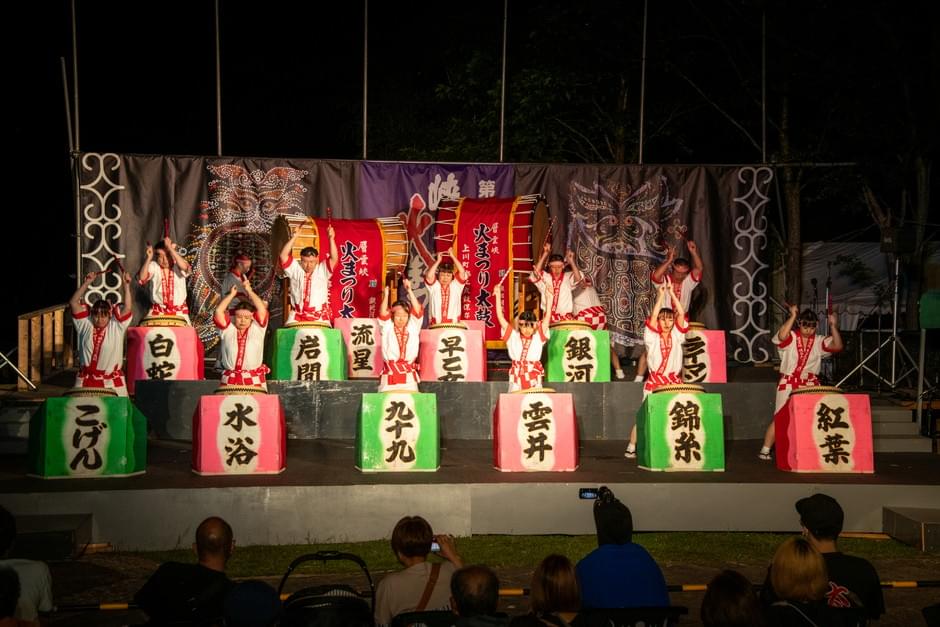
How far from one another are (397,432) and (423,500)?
0.76 meters

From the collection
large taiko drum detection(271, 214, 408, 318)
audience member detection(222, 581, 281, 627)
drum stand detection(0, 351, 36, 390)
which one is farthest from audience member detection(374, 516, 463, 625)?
drum stand detection(0, 351, 36, 390)

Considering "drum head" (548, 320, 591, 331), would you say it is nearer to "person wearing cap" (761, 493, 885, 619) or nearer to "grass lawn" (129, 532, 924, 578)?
"grass lawn" (129, 532, 924, 578)

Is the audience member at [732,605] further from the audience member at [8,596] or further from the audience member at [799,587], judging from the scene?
the audience member at [8,596]

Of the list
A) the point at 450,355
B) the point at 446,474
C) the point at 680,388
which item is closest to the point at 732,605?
the point at 446,474

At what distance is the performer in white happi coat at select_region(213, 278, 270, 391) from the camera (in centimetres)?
920

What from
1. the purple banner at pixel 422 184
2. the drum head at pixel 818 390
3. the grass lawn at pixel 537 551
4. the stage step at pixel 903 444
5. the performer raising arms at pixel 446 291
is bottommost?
the grass lawn at pixel 537 551

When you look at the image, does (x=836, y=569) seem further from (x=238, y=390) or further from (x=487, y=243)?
(x=487, y=243)

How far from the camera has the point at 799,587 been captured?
377cm

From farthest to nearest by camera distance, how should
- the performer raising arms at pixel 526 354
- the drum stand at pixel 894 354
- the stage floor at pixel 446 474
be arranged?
the drum stand at pixel 894 354
the performer raising arms at pixel 526 354
the stage floor at pixel 446 474

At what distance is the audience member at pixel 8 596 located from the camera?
3.76 m

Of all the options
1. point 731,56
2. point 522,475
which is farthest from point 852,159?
point 522,475

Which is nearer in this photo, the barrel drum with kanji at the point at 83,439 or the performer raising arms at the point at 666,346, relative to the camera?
the barrel drum with kanji at the point at 83,439

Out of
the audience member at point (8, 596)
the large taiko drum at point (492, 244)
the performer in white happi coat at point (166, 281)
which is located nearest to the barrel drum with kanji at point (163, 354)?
the performer in white happi coat at point (166, 281)

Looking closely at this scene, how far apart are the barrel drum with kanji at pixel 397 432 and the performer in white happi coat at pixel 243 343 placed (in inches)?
44.8
